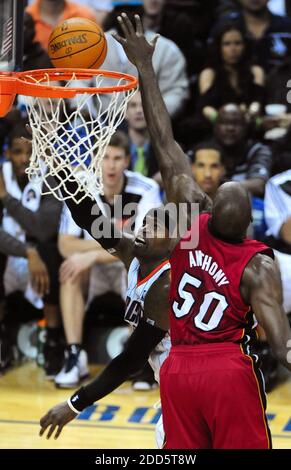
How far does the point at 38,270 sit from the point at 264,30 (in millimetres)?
2870

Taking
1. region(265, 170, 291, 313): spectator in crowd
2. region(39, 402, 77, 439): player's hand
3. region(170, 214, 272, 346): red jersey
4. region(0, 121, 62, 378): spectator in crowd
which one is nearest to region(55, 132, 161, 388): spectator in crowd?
region(0, 121, 62, 378): spectator in crowd

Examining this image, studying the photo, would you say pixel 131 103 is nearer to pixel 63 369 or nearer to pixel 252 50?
pixel 252 50

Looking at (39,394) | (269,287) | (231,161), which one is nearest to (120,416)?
(39,394)

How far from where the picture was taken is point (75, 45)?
183 inches

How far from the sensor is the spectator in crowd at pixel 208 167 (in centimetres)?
713

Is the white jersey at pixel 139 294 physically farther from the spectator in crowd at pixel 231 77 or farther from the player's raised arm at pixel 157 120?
the spectator in crowd at pixel 231 77

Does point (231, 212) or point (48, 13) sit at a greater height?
point (48, 13)

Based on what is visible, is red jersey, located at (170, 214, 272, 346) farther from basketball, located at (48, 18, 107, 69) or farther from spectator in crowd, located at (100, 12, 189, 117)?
spectator in crowd, located at (100, 12, 189, 117)

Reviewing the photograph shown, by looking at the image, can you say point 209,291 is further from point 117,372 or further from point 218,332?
point 117,372

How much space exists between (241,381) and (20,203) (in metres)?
3.80

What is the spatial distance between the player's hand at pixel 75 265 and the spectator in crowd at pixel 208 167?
950mm

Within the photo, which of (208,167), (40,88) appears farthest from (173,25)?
(40,88)

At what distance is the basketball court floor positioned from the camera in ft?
19.2

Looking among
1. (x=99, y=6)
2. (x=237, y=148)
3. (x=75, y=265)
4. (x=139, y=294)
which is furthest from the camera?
(x=99, y=6)
